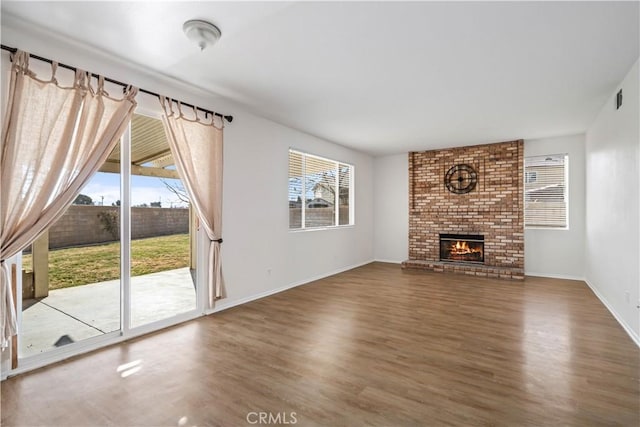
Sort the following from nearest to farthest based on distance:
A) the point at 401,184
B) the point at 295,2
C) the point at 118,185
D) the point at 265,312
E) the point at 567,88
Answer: the point at 295,2
the point at 118,185
the point at 567,88
the point at 265,312
the point at 401,184

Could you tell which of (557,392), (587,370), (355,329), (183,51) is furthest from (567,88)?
(183,51)

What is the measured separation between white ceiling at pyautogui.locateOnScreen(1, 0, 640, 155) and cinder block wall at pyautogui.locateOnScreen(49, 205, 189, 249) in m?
1.43

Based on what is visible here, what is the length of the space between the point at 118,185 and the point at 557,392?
4.07m

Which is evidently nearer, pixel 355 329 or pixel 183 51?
pixel 183 51

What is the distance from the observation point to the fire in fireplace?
6.87 m

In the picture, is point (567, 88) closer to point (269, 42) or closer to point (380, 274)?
point (269, 42)

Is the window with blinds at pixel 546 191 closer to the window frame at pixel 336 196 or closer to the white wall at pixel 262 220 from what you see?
the window frame at pixel 336 196

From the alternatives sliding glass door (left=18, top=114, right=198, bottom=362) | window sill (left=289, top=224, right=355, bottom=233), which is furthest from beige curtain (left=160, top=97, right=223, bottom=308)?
window sill (left=289, top=224, right=355, bottom=233)

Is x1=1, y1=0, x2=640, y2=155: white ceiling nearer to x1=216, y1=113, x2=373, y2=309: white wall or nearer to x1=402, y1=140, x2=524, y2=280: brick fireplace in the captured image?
x1=216, y1=113, x2=373, y2=309: white wall

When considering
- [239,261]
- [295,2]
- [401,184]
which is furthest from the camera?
[401,184]

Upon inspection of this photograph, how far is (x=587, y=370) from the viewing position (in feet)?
8.22

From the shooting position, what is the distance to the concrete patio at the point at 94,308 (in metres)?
2.72

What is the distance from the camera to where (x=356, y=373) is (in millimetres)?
2500
